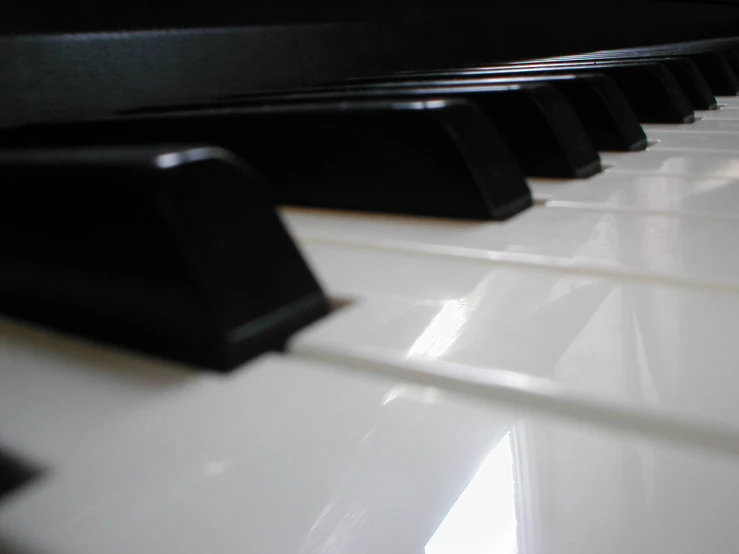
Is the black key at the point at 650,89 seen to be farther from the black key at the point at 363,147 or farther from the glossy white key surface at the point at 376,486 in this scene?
the glossy white key surface at the point at 376,486

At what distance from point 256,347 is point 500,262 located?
0.18 meters

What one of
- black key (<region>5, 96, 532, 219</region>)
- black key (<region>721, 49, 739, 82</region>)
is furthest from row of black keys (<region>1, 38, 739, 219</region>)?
black key (<region>721, 49, 739, 82</region>)

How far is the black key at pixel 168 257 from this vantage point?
1.11ft

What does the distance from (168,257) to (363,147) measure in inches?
12.2

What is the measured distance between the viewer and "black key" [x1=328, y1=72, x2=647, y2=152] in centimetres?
85

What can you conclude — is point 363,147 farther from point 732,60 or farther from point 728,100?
point 732,60

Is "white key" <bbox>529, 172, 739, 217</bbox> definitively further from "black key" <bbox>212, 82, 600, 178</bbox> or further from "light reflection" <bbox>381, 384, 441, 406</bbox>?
"light reflection" <bbox>381, 384, 441, 406</bbox>

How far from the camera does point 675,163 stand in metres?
0.76

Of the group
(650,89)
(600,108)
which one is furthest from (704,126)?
(600,108)

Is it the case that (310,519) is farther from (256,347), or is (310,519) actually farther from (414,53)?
(414,53)

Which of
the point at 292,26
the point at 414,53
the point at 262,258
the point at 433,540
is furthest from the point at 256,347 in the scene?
the point at 414,53

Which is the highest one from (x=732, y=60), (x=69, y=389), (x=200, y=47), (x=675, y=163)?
(x=200, y=47)

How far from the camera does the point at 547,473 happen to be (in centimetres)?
24

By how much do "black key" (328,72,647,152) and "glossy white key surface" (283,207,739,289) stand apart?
31 cm
